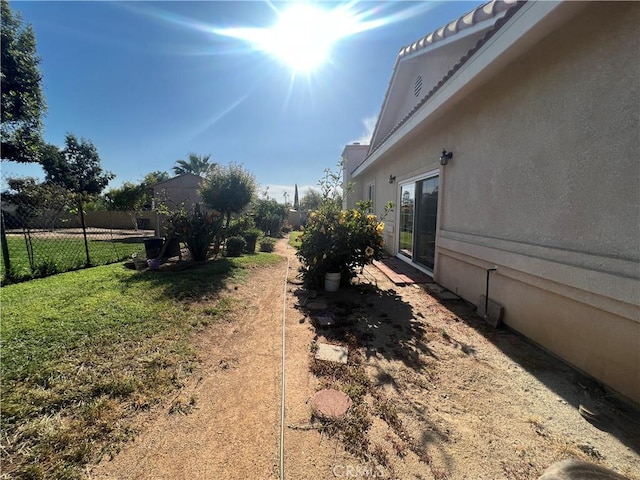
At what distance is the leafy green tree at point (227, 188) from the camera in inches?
397

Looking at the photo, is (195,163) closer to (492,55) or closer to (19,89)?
(19,89)

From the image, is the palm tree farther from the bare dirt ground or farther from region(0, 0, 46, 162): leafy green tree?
the bare dirt ground

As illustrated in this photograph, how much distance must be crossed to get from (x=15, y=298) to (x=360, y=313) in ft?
19.2

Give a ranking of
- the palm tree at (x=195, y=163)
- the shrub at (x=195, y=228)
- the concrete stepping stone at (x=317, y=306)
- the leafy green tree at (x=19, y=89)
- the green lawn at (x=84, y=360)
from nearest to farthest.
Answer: the green lawn at (x=84, y=360), the concrete stepping stone at (x=317, y=306), the leafy green tree at (x=19, y=89), the shrub at (x=195, y=228), the palm tree at (x=195, y=163)

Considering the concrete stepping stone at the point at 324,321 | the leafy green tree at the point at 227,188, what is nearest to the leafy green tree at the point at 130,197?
the leafy green tree at the point at 227,188


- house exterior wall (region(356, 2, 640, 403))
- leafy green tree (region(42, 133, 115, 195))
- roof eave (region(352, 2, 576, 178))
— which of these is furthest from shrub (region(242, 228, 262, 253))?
leafy green tree (region(42, 133, 115, 195))

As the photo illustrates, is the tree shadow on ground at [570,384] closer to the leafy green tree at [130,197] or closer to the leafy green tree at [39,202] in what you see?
the leafy green tree at [39,202]

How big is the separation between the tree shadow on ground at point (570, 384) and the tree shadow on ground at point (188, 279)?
189 inches

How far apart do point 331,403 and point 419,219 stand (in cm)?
564

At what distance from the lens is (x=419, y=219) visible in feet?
22.2

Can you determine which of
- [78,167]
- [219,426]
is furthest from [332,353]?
[78,167]

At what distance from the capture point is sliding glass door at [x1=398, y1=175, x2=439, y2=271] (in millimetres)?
6043

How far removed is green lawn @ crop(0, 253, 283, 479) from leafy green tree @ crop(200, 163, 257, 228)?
560 cm

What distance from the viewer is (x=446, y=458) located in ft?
5.52
